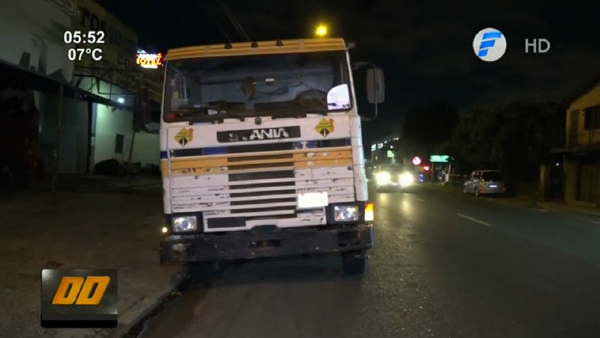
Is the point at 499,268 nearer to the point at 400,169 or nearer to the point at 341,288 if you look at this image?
the point at 341,288

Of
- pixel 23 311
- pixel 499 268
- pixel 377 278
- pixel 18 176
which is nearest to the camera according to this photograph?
pixel 23 311

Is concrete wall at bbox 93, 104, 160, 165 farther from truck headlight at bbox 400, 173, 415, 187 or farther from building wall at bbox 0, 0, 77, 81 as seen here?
truck headlight at bbox 400, 173, 415, 187

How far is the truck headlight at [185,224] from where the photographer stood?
348 inches

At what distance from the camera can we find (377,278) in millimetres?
10039

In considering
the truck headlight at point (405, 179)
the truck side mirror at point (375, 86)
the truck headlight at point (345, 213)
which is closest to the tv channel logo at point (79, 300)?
the truck headlight at point (345, 213)

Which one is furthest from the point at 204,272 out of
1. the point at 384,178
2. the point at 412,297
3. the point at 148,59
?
the point at 384,178

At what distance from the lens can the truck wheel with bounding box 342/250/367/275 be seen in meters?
9.72

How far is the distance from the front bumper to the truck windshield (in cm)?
160

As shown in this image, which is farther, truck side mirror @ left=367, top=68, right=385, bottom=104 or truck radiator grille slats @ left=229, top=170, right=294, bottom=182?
truck side mirror @ left=367, top=68, right=385, bottom=104

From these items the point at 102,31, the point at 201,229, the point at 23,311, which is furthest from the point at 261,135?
the point at 102,31

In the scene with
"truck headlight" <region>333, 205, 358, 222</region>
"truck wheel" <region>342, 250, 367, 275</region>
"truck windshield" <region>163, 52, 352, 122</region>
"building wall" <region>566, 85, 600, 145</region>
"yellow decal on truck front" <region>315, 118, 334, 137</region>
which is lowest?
"truck wheel" <region>342, 250, 367, 275</region>

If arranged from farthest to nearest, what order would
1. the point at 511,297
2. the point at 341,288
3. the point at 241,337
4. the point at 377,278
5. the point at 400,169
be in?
the point at 400,169
the point at 377,278
the point at 341,288
the point at 511,297
the point at 241,337

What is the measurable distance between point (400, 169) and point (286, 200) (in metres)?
36.7

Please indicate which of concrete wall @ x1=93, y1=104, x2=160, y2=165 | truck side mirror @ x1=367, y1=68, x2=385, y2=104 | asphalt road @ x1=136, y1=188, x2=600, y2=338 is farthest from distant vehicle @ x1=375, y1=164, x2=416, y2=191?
truck side mirror @ x1=367, y1=68, x2=385, y2=104
